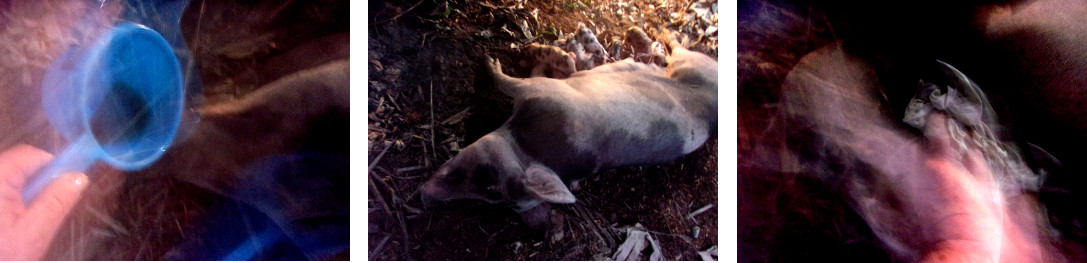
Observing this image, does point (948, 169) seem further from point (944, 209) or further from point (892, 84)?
point (892, 84)

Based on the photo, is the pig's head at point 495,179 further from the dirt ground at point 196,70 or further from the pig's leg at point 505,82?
the dirt ground at point 196,70

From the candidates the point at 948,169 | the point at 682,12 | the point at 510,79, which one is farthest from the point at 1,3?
the point at 948,169

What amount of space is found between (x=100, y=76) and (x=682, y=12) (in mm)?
1984

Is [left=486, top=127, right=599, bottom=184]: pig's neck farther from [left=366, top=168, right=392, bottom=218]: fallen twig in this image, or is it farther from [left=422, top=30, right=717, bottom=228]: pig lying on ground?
[left=366, top=168, right=392, bottom=218]: fallen twig

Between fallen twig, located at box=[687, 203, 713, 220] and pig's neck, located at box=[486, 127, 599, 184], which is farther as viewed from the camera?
fallen twig, located at box=[687, 203, 713, 220]

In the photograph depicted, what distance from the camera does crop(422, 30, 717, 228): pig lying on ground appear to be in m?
1.83

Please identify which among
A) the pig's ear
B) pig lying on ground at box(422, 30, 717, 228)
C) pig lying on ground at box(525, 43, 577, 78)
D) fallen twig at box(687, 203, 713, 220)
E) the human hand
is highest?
pig lying on ground at box(525, 43, 577, 78)

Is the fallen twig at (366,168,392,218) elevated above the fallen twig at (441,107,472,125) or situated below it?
below

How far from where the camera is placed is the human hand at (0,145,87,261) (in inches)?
71.5

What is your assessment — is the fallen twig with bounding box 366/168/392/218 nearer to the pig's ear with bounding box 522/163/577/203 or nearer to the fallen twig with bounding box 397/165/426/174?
the fallen twig with bounding box 397/165/426/174

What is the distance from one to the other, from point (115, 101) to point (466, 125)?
3.76 feet

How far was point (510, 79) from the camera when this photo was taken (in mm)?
1862

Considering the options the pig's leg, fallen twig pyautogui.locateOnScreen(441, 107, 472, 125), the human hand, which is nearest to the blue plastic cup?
the human hand

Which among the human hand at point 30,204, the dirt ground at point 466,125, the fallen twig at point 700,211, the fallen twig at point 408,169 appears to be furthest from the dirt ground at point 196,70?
the fallen twig at point 700,211
